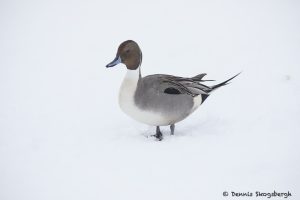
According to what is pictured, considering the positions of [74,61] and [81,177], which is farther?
[74,61]

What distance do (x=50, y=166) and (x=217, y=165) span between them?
1.60m

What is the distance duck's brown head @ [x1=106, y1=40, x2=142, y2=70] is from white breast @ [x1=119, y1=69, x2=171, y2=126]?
0.07 m

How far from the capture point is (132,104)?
191 inches

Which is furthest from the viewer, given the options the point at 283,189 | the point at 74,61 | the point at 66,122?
the point at 74,61

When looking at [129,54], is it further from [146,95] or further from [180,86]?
[180,86]

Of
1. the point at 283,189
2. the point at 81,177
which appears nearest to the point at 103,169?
the point at 81,177

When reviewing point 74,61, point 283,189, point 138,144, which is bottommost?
point 283,189

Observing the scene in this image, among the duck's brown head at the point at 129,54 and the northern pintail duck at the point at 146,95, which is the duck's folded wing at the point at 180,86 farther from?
the duck's brown head at the point at 129,54

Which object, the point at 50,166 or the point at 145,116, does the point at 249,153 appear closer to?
the point at 145,116

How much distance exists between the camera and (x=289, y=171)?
4.32 metres

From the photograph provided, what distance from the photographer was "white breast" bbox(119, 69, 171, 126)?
4848mm

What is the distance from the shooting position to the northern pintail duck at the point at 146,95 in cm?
486

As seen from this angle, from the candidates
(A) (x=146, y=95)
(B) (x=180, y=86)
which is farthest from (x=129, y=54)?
(B) (x=180, y=86)

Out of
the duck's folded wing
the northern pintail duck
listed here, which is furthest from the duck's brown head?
the duck's folded wing
